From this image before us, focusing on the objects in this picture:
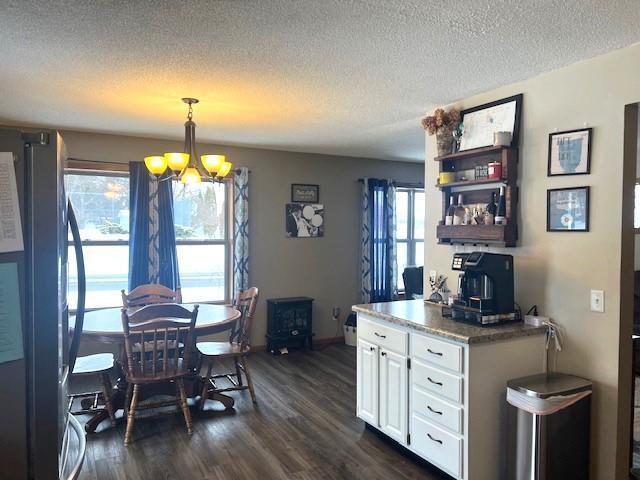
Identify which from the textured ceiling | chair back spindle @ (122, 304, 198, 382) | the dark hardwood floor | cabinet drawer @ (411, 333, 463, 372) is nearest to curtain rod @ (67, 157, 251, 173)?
the textured ceiling

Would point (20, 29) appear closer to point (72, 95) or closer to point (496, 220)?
point (72, 95)

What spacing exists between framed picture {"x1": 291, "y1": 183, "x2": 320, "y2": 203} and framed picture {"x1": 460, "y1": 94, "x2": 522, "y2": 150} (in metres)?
2.80

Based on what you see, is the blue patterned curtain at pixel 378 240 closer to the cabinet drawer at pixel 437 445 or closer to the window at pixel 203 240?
the window at pixel 203 240

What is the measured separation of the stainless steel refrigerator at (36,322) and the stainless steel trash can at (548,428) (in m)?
2.11

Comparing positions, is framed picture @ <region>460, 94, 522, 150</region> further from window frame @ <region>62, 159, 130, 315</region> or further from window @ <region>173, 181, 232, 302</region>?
window frame @ <region>62, 159, 130, 315</region>

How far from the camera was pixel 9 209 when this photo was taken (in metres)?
1.31

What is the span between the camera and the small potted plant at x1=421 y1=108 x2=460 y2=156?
131 inches

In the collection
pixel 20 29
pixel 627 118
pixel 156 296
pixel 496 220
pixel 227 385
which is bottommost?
pixel 227 385

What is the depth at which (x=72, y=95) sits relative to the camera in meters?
3.35

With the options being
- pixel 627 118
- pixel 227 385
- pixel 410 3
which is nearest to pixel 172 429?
pixel 227 385

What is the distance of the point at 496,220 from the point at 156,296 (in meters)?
3.05

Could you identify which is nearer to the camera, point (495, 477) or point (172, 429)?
point (495, 477)

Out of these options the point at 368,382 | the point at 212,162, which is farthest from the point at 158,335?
the point at 368,382

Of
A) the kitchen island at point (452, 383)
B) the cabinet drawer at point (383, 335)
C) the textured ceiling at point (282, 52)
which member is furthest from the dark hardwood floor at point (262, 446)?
the textured ceiling at point (282, 52)
